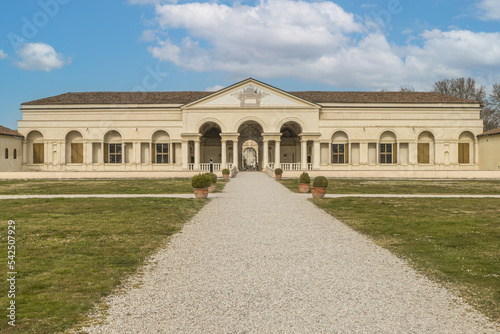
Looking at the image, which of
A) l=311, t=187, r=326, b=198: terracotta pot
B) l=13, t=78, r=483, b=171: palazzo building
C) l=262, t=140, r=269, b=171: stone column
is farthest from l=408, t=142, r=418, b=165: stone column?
l=311, t=187, r=326, b=198: terracotta pot

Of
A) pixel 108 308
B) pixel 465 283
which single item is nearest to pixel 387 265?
pixel 465 283

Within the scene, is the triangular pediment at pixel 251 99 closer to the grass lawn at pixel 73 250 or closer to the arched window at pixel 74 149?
the arched window at pixel 74 149

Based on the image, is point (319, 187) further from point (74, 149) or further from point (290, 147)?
point (74, 149)

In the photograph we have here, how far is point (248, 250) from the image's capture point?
8367 mm

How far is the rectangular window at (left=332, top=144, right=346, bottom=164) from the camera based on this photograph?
4497 cm

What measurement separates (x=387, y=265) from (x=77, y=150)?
43736 millimetres

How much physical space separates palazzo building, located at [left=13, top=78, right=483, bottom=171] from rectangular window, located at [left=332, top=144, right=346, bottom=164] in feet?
0.36

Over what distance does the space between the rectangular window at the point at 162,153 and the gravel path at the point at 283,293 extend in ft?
121

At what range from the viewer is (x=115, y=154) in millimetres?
45531

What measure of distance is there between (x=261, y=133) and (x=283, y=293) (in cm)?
3874

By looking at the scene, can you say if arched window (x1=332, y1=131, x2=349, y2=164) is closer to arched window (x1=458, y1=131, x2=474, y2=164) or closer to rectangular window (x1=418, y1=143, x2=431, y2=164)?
rectangular window (x1=418, y1=143, x2=431, y2=164)

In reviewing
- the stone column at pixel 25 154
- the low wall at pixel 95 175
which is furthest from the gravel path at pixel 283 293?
the stone column at pixel 25 154

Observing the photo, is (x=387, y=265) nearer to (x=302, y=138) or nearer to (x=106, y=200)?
(x=106, y=200)

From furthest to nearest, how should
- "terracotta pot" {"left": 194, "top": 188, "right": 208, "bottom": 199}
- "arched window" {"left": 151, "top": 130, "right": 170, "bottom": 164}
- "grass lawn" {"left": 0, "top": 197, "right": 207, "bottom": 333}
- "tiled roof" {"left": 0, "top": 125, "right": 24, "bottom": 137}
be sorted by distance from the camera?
"arched window" {"left": 151, "top": 130, "right": 170, "bottom": 164}, "tiled roof" {"left": 0, "top": 125, "right": 24, "bottom": 137}, "terracotta pot" {"left": 194, "top": 188, "right": 208, "bottom": 199}, "grass lawn" {"left": 0, "top": 197, "right": 207, "bottom": 333}
